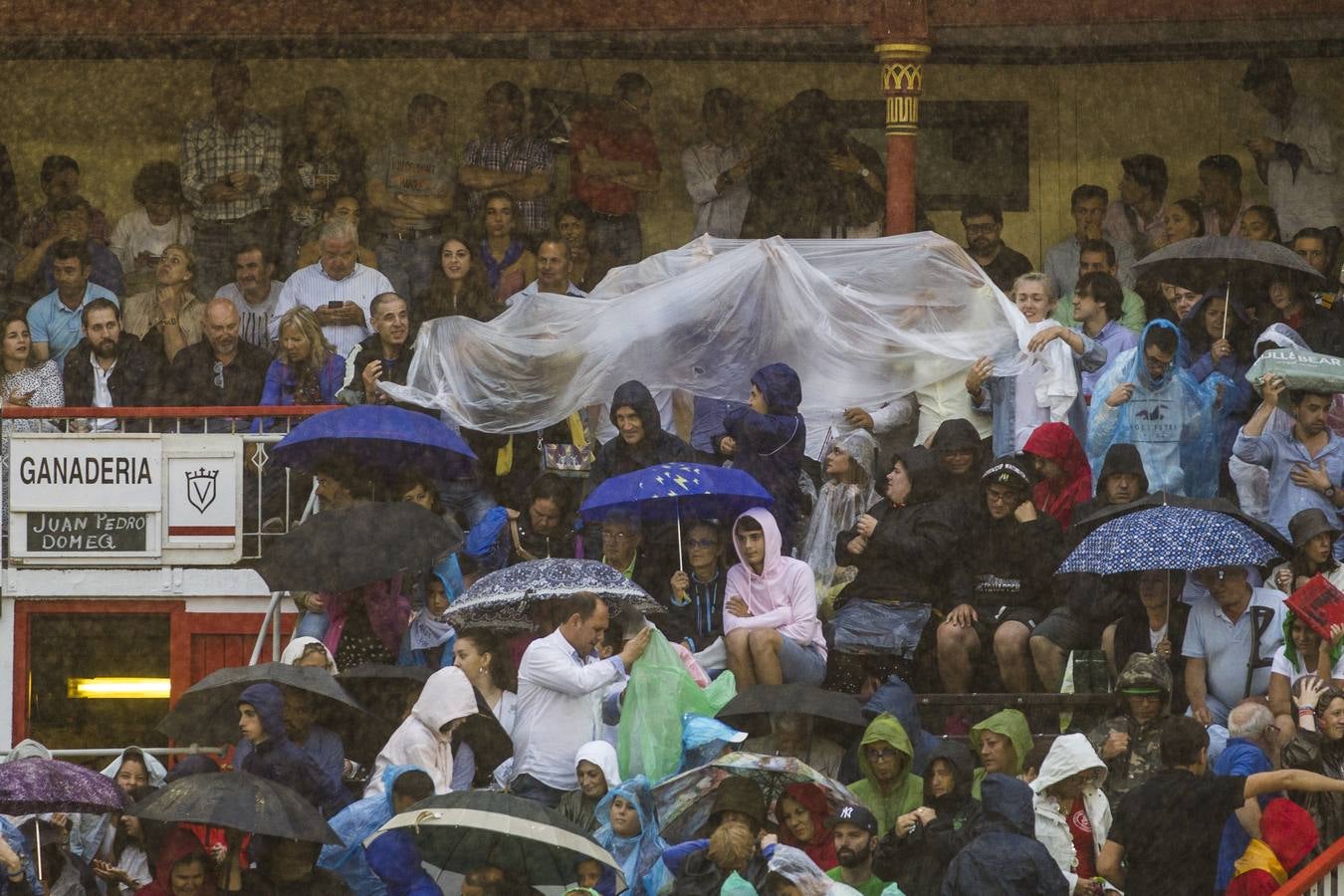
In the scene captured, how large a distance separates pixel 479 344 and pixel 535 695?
3775mm

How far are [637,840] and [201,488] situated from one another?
203 inches

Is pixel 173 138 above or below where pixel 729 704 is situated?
above

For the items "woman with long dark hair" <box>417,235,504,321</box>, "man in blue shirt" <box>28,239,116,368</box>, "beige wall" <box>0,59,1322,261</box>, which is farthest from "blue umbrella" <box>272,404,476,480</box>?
"beige wall" <box>0,59,1322,261</box>

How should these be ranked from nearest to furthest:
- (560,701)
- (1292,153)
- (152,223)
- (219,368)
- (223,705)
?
(560,701), (223,705), (219,368), (1292,153), (152,223)

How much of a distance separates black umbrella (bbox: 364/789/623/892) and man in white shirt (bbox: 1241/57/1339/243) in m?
9.04

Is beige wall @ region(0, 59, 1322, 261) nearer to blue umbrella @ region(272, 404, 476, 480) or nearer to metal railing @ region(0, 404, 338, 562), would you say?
metal railing @ region(0, 404, 338, 562)

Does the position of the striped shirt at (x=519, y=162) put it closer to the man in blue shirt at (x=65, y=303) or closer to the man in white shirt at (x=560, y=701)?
the man in blue shirt at (x=65, y=303)

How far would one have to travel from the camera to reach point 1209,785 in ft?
40.8

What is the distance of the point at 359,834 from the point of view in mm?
13375

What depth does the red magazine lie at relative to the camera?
1348 cm

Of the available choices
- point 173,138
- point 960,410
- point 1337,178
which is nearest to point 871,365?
point 960,410

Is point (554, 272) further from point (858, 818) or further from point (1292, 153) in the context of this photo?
point (858, 818)

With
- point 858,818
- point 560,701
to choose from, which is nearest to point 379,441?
point 560,701

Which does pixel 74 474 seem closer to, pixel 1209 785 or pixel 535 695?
pixel 535 695
